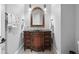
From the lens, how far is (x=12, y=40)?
89 centimetres

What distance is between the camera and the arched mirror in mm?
930

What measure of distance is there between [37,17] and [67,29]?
12.5 inches

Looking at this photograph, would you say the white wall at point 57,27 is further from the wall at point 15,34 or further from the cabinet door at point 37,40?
the wall at point 15,34

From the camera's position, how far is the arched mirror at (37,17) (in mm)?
930

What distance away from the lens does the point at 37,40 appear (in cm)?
99

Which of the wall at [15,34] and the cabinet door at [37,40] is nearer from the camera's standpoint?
the wall at [15,34]

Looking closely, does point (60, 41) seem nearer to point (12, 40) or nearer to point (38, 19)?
point (38, 19)

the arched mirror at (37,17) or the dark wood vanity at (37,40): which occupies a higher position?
the arched mirror at (37,17)

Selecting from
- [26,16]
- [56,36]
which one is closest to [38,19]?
[26,16]

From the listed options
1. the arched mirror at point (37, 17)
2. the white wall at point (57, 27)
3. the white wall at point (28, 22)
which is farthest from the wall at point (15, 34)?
the white wall at point (57, 27)

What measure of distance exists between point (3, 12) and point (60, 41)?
59 centimetres

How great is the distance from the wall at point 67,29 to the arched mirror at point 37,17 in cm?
20
